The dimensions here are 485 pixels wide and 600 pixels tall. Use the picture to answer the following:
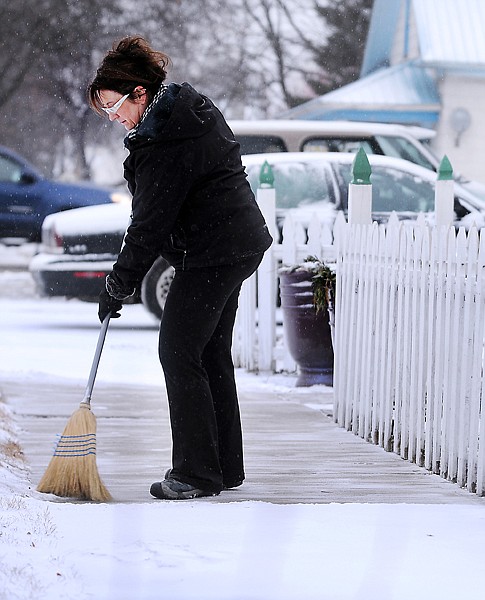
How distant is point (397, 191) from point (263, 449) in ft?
20.5

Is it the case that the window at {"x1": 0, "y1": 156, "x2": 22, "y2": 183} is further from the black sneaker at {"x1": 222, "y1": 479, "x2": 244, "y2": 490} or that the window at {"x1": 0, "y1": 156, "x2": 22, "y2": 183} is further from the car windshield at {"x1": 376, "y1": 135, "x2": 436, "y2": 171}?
the black sneaker at {"x1": 222, "y1": 479, "x2": 244, "y2": 490}

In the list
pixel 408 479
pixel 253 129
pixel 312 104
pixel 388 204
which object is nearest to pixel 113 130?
pixel 312 104

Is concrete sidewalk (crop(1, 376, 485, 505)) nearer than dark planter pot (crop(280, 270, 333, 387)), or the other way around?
concrete sidewalk (crop(1, 376, 485, 505))

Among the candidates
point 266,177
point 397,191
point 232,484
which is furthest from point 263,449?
point 397,191

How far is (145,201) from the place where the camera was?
4.94 m

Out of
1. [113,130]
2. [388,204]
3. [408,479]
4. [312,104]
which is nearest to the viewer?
[408,479]

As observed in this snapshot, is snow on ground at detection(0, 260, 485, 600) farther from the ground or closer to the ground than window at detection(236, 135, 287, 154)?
closer to the ground

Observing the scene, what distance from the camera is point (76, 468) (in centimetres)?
519

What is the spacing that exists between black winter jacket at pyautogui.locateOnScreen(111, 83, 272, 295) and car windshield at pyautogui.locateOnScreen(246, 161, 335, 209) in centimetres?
733

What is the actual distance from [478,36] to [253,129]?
12.4m

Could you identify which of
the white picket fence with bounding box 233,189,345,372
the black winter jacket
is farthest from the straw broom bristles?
the white picket fence with bounding box 233,189,345,372

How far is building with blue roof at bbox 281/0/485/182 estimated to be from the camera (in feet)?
87.9

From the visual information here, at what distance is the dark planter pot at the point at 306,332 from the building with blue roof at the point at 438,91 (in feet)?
59.1

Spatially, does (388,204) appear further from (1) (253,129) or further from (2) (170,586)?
(2) (170,586)
